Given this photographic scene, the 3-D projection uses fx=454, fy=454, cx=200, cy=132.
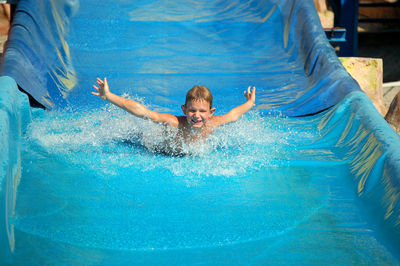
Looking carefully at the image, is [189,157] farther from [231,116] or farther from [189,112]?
[231,116]

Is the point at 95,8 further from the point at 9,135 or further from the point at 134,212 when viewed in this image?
the point at 134,212

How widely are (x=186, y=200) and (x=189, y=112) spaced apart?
A: 72 cm

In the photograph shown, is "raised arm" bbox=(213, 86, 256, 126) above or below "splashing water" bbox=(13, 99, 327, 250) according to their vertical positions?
above

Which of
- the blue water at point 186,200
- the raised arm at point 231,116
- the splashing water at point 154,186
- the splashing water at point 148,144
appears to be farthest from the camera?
the raised arm at point 231,116

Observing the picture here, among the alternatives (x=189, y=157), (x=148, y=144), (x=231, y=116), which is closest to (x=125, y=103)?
(x=148, y=144)

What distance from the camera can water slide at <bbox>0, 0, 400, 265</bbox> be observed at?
1968mm

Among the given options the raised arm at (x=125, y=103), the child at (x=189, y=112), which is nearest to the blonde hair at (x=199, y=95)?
the child at (x=189, y=112)

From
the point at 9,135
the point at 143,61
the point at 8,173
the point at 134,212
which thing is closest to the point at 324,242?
the point at 134,212

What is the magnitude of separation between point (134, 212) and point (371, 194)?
1.22 metres

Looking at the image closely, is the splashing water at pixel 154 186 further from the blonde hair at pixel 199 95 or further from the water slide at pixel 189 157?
the blonde hair at pixel 199 95

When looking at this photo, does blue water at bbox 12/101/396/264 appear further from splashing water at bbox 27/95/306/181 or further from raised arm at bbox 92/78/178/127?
raised arm at bbox 92/78/178/127

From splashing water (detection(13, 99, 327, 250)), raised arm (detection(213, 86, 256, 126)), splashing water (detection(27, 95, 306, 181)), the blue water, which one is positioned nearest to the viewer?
the blue water

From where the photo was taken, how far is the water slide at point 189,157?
6.46ft

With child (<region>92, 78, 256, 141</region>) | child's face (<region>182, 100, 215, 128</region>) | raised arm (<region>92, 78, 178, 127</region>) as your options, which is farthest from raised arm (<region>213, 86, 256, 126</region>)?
raised arm (<region>92, 78, 178, 127</region>)
